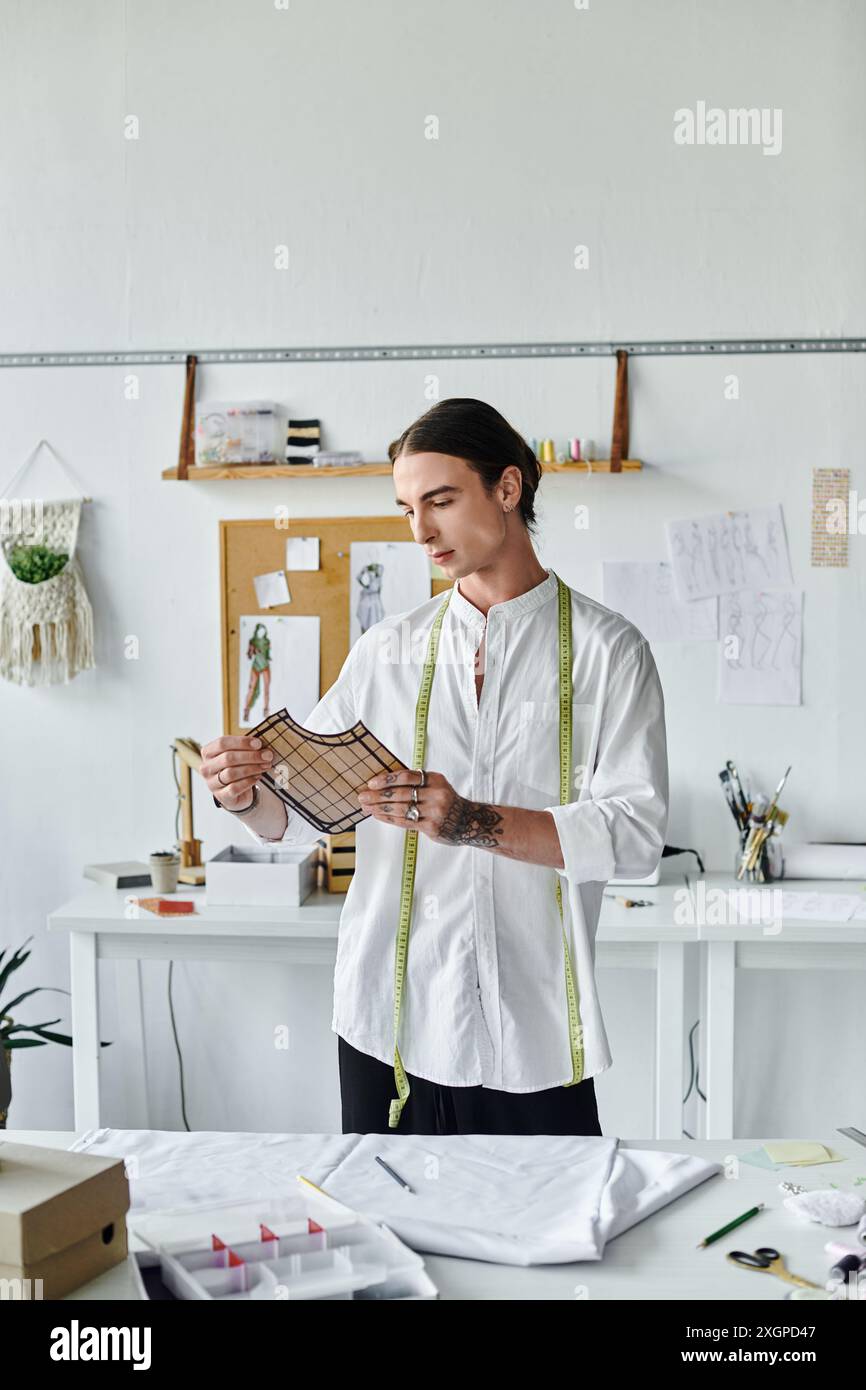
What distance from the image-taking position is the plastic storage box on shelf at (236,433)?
11.4 ft

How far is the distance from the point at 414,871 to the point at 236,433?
182cm

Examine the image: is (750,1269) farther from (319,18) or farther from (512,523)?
(319,18)

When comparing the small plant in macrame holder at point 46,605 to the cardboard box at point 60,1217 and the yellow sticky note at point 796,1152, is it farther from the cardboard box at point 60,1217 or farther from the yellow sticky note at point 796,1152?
the yellow sticky note at point 796,1152

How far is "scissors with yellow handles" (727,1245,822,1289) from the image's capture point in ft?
4.25

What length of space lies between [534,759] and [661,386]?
175 cm

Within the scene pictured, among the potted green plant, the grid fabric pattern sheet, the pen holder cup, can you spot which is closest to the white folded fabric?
the grid fabric pattern sheet

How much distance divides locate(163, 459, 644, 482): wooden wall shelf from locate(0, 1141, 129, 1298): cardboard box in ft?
7.58

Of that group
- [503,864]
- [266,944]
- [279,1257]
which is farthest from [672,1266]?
[266,944]

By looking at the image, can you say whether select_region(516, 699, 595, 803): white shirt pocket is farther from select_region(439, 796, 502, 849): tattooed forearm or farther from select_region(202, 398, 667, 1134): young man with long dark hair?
select_region(439, 796, 502, 849): tattooed forearm

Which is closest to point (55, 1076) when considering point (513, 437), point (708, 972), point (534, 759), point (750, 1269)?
point (708, 972)

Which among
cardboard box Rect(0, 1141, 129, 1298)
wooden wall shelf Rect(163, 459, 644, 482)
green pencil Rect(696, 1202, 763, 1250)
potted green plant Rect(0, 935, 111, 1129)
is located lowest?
potted green plant Rect(0, 935, 111, 1129)

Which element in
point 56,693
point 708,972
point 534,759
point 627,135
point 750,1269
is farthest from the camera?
point 56,693

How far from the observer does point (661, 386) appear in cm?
343

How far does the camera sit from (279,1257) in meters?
1.26
